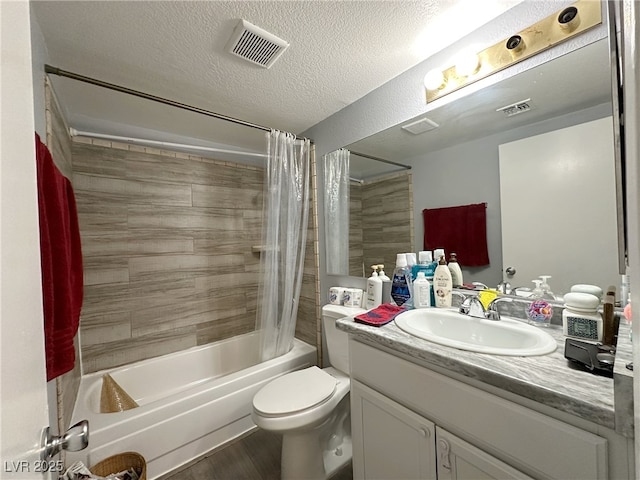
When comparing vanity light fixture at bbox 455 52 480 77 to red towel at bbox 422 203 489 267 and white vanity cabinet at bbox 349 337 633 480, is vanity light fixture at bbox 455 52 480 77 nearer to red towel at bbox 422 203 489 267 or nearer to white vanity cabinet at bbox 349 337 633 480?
red towel at bbox 422 203 489 267

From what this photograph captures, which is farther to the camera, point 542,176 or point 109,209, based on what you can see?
point 109,209

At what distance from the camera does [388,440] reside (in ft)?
3.28

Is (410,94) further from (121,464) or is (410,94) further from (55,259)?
(121,464)

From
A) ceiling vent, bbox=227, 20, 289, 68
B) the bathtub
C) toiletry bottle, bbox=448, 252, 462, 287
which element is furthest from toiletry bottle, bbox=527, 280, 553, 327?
ceiling vent, bbox=227, 20, 289, 68

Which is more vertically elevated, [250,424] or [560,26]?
[560,26]

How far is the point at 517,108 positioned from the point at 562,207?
0.46 meters

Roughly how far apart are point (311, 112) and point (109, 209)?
64.7 inches

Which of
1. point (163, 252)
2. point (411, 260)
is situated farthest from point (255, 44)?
point (163, 252)

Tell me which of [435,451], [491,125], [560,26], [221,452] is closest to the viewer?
[435,451]

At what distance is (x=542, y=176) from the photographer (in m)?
1.06

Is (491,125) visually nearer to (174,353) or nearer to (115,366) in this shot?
(174,353)

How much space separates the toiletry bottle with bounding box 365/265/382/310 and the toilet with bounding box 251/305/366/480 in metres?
0.14

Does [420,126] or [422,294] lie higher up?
[420,126]

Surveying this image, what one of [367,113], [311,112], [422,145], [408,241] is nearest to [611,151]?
[422,145]
